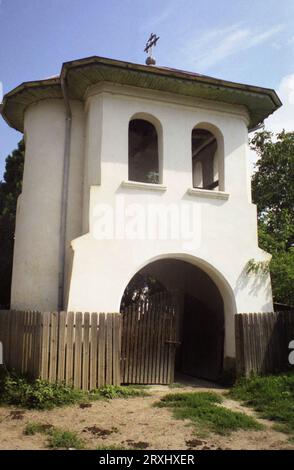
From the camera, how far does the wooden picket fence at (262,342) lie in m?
9.35

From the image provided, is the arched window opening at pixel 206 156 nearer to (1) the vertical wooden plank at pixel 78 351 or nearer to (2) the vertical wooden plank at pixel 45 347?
(1) the vertical wooden plank at pixel 78 351

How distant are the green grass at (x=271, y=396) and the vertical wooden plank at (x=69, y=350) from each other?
330 cm

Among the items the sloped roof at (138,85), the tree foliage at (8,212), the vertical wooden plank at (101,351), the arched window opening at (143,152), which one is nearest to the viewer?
the vertical wooden plank at (101,351)

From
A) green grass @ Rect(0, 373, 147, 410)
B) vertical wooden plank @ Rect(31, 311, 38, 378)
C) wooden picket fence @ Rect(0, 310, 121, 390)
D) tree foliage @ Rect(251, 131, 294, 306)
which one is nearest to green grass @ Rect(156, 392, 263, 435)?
green grass @ Rect(0, 373, 147, 410)

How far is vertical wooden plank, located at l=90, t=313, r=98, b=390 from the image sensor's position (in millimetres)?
8180

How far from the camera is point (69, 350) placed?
809 centimetres

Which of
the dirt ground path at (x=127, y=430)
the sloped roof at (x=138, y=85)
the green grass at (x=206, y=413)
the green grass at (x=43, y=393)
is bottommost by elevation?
the dirt ground path at (x=127, y=430)

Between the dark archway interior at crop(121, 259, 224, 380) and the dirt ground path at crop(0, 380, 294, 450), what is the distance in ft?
10.8

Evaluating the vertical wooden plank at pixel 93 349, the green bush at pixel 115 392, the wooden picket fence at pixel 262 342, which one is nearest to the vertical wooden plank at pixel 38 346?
the vertical wooden plank at pixel 93 349

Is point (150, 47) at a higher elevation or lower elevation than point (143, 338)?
higher

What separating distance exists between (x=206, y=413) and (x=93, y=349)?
2594mm

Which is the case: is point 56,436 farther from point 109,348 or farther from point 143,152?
point 143,152

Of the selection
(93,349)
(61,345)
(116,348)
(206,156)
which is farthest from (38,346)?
(206,156)

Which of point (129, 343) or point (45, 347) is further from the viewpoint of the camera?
point (129, 343)
